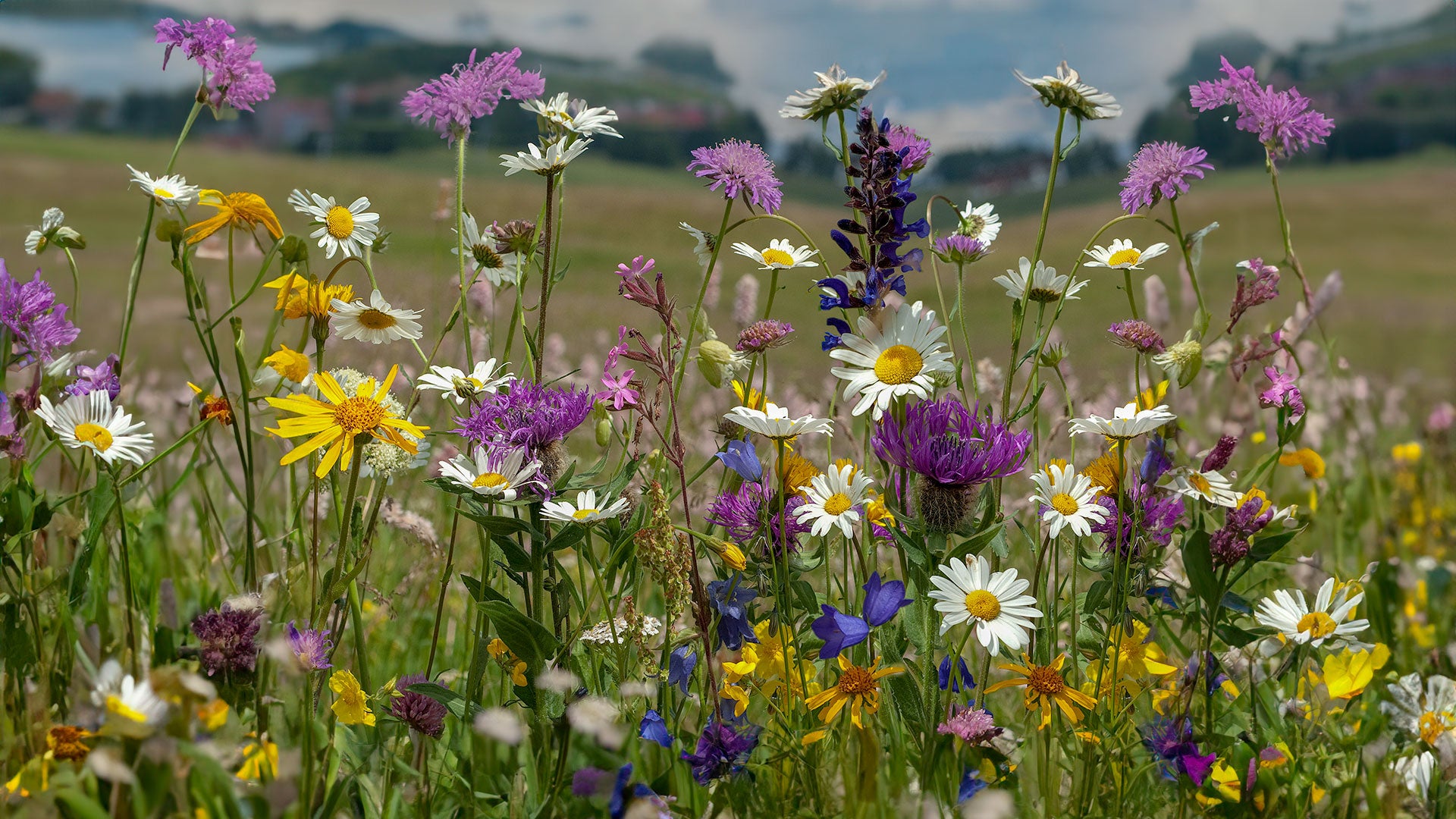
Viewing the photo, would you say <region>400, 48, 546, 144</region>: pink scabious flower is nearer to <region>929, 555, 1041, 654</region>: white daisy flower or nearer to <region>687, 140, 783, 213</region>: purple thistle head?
<region>687, 140, 783, 213</region>: purple thistle head

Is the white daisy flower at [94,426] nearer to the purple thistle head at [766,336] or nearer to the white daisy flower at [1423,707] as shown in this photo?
the purple thistle head at [766,336]

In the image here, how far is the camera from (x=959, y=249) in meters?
1.63

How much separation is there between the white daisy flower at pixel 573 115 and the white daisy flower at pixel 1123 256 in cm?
74

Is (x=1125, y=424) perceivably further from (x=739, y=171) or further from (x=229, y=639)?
(x=229, y=639)

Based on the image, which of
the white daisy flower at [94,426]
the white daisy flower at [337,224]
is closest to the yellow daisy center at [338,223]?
the white daisy flower at [337,224]

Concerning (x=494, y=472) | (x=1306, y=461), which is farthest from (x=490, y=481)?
(x=1306, y=461)

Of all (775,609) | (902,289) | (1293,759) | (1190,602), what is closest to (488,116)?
(902,289)

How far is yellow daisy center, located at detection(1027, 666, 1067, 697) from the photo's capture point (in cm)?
152

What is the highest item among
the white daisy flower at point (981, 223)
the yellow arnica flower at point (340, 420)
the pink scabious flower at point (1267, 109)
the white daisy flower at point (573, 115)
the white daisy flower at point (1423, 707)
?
the pink scabious flower at point (1267, 109)

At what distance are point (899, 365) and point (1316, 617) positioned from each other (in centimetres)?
74

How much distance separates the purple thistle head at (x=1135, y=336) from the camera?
5.23 ft

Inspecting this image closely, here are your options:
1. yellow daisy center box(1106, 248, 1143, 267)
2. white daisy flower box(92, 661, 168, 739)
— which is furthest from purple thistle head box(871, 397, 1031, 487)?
white daisy flower box(92, 661, 168, 739)

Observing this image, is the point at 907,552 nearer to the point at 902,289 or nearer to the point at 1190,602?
the point at 902,289

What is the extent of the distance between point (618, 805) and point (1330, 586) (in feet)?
3.61
